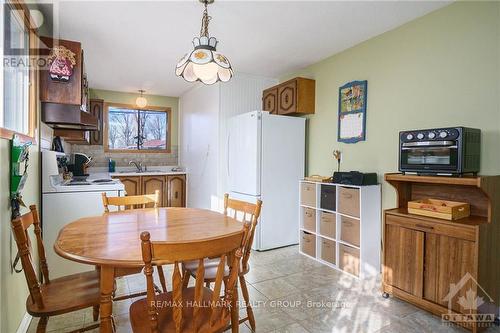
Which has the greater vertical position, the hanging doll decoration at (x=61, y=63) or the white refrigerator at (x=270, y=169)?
the hanging doll decoration at (x=61, y=63)

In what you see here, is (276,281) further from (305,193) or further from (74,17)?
(74,17)

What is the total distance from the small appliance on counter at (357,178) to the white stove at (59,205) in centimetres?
243

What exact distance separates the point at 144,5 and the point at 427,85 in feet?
8.41

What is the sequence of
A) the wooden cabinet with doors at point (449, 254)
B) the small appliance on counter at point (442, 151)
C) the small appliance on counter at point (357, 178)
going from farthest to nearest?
the small appliance on counter at point (357, 178)
the small appliance on counter at point (442, 151)
the wooden cabinet with doors at point (449, 254)

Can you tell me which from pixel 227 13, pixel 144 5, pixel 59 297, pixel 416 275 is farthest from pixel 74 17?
pixel 416 275

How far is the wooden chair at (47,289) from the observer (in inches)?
54.3

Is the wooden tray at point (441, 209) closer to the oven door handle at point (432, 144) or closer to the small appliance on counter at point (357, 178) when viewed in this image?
the oven door handle at point (432, 144)

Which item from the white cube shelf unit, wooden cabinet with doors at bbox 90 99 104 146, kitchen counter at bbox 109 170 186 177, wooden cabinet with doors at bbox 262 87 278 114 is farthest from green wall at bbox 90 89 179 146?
the white cube shelf unit

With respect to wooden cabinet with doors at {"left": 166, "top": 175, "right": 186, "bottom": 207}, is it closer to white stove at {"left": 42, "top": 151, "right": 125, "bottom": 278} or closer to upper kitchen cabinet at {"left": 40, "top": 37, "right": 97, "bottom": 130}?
white stove at {"left": 42, "top": 151, "right": 125, "bottom": 278}

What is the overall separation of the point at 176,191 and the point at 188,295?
4.33m

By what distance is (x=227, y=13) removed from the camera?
257cm

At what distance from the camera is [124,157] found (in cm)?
577

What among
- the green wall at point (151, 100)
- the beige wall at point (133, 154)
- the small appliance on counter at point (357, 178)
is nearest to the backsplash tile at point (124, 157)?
the beige wall at point (133, 154)

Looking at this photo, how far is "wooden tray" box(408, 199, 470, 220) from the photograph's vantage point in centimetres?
211
